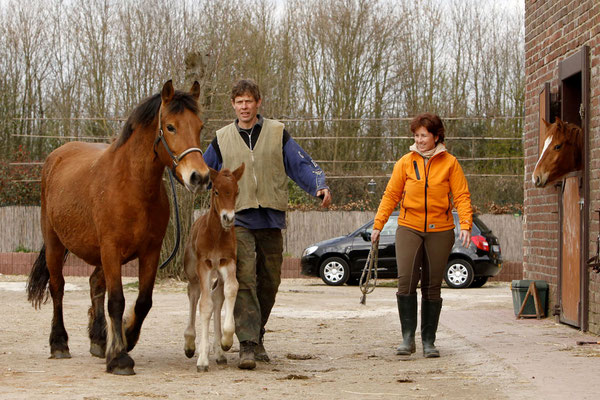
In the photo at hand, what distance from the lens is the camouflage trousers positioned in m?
7.45

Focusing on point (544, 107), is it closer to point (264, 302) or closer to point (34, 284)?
point (264, 302)

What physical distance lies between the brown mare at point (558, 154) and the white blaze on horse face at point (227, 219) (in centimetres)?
325

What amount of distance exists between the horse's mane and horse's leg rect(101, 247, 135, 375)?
96cm

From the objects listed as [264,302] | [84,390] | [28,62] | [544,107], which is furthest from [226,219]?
[28,62]

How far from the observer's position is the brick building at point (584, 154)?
31.0ft

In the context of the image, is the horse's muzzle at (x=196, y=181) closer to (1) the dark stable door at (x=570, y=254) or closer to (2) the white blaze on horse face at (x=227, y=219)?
(2) the white blaze on horse face at (x=227, y=219)

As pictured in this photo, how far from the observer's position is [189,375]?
694cm

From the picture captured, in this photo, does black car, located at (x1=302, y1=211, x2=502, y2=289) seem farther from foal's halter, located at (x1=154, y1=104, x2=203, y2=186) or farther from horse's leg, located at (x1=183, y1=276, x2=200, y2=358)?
foal's halter, located at (x1=154, y1=104, x2=203, y2=186)

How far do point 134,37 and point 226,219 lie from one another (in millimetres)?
26922

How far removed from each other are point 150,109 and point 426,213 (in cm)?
252

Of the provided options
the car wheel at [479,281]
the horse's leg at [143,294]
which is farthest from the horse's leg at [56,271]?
the car wheel at [479,281]

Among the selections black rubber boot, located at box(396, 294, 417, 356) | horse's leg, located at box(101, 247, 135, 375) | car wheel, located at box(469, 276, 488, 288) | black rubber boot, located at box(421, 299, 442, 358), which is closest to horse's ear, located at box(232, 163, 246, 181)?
horse's leg, located at box(101, 247, 135, 375)

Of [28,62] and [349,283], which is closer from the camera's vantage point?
[349,283]

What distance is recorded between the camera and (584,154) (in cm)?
959
